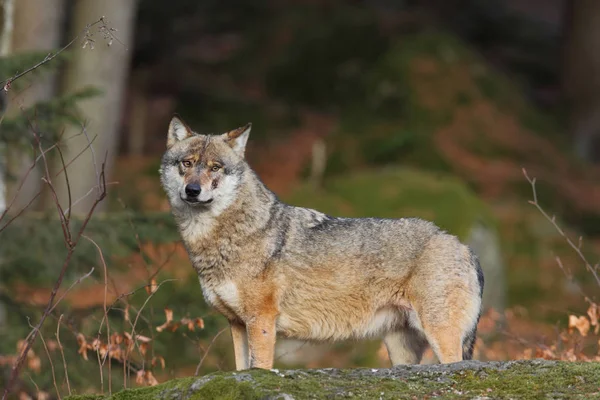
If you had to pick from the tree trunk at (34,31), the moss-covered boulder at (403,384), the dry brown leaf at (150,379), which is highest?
the tree trunk at (34,31)

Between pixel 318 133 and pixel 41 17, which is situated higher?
pixel 41 17

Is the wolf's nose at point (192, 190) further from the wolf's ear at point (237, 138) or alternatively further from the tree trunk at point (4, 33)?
the tree trunk at point (4, 33)

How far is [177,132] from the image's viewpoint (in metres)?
7.69

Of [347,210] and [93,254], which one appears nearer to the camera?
[93,254]

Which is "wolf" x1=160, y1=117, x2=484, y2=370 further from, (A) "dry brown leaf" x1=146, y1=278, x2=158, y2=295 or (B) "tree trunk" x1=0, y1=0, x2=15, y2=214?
(B) "tree trunk" x1=0, y1=0, x2=15, y2=214

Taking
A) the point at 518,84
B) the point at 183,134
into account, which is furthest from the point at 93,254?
the point at 518,84

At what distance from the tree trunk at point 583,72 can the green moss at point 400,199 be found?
10655mm

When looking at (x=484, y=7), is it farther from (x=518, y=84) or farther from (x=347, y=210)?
(x=347, y=210)

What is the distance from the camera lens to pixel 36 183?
53.1 feet

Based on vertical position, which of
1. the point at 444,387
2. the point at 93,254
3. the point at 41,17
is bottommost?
the point at 93,254

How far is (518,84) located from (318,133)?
7445 millimetres

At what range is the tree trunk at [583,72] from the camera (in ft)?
80.5

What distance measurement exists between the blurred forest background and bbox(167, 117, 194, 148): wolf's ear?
11.6ft

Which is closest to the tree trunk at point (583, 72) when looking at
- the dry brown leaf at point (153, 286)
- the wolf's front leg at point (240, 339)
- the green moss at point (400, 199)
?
the green moss at point (400, 199)
